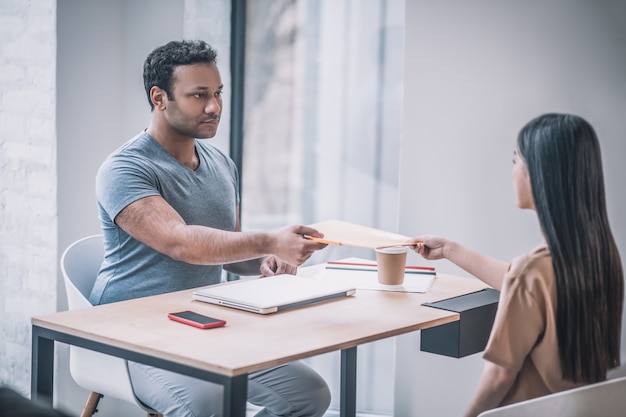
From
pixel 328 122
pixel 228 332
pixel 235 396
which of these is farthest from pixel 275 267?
pixel 328 122

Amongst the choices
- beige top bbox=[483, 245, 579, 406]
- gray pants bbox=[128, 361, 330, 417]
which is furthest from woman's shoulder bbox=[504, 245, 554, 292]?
gray pants bbox=[128, 361, 330, 417]

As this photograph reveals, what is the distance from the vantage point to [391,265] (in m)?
2.52

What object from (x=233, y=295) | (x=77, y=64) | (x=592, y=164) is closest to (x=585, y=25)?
(x=592, y=164)

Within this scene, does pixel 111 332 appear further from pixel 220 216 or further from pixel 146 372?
pixel 220 216

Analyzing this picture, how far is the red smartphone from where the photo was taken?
2.06m

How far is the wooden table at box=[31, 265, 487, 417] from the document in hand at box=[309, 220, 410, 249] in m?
0.17

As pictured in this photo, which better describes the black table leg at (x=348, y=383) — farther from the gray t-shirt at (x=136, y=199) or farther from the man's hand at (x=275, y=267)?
the gray t-shirt at (x=136, y=199)

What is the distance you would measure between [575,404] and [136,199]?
138cm

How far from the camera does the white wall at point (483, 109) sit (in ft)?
10.3

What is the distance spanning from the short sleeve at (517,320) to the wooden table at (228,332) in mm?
328

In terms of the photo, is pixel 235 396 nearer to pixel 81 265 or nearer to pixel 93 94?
pixel 81 265

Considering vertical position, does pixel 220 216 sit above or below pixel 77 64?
below

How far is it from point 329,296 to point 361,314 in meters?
0.17

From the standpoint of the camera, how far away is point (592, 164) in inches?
72.1
